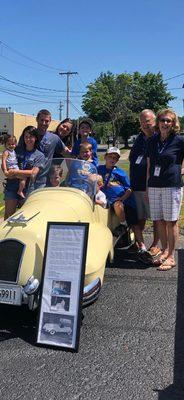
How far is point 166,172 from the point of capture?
5.91 m

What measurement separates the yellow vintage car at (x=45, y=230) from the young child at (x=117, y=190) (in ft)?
1.29

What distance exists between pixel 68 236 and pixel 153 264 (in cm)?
254

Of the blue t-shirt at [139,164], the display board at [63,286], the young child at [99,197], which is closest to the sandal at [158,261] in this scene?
the blue t-shirt at [139,164]

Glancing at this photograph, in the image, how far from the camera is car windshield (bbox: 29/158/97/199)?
17.9 feet

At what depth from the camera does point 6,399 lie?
10.6 feet

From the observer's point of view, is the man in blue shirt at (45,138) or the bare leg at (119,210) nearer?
the bare leg at (119,210)

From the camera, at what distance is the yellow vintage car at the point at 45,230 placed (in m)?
4.12

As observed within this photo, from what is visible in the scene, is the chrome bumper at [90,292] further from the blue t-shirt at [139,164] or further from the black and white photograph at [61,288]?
the blue t-shirt at [139,164]

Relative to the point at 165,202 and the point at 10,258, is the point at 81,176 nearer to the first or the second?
the point at 165,202

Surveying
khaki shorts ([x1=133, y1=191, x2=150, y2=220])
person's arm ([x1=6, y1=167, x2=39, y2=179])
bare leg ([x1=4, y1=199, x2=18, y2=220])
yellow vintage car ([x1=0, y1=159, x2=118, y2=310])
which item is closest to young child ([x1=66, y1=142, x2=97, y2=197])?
yellow vintage car ([x1=0, y1=159, x2=118, y2=310])

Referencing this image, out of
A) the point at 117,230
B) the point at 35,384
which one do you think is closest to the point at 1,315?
the point at 35,384

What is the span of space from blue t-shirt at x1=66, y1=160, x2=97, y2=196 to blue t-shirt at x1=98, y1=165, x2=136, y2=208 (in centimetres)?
74

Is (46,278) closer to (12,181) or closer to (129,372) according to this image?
(129,372)

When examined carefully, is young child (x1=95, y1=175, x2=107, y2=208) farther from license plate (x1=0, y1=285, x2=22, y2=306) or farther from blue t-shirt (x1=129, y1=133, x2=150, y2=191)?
license plate (x1=0, y1=285, x2=22, y2=306)
